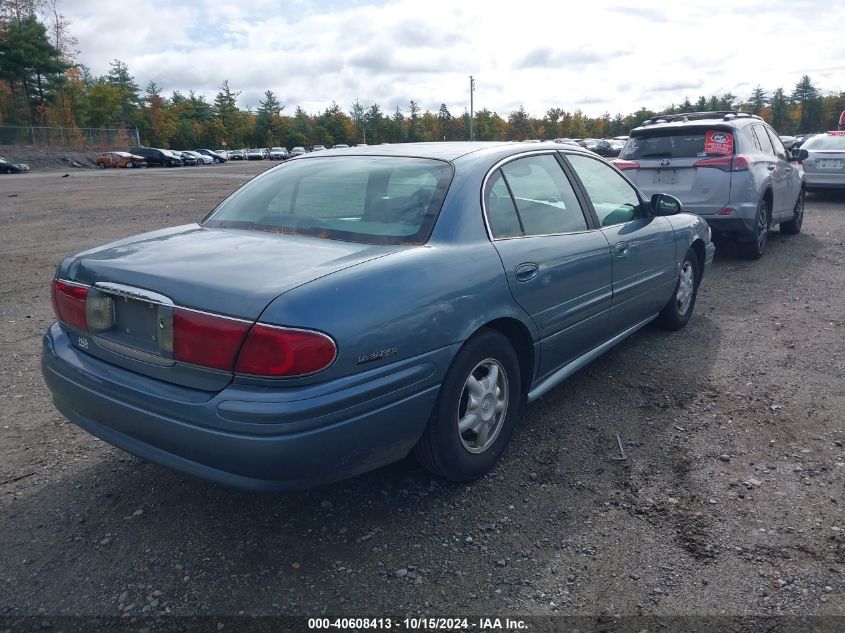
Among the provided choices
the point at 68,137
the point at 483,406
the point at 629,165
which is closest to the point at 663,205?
the point at 483,406

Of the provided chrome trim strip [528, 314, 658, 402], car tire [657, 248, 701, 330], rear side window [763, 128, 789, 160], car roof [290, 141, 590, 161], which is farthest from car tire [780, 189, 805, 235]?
car roof [290, 141, 590, 161]

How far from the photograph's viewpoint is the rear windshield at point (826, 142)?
45.5ft

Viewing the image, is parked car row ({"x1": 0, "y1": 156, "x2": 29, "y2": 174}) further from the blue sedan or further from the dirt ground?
the blue sedan

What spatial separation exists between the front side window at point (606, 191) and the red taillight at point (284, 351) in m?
2.35

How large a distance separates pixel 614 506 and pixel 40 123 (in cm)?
7392

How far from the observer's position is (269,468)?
2.46m

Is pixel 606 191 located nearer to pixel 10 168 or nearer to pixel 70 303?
pixel 70 303

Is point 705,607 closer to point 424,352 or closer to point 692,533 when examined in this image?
point 692,533

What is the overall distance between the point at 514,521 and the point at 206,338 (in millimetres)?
1490

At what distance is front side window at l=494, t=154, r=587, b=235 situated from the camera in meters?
3.63

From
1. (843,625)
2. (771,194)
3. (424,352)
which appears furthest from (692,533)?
(771,194)

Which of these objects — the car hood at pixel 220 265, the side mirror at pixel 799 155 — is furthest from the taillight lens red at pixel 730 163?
the car hood at pixel 220 265

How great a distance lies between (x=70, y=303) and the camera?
304 centimetres

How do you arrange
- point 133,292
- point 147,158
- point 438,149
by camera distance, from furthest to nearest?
point 147,158, point 438,149, point 133,292
